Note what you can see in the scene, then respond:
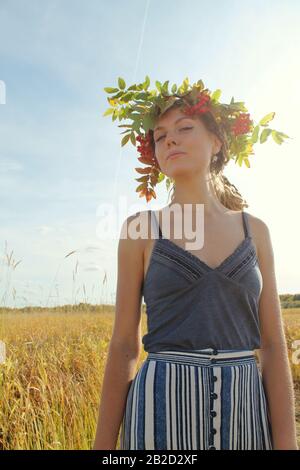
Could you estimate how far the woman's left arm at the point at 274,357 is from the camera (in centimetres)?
145

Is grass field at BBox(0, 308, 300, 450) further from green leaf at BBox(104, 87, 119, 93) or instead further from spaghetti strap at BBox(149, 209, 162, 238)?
green leaf at BBox(104, 87, 119, 93)

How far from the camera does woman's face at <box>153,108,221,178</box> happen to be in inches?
67.1

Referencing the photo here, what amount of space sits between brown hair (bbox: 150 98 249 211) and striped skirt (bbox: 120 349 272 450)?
2.39 ft

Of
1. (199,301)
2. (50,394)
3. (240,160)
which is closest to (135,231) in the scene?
(199,301)

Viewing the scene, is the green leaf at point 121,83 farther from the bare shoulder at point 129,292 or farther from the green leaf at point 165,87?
the bare shoulder at point 129,292

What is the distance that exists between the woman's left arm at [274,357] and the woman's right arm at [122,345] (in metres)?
0.45

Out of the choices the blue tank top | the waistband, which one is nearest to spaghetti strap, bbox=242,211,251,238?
the blue tank top

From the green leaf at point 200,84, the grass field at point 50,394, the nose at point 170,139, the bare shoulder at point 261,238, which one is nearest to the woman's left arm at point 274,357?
the bare shoulder at point 261,238

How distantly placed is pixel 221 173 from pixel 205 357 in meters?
0.97

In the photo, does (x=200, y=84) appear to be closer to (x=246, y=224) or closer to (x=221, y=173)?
(x=221, y=173)

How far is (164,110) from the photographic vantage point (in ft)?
6.09

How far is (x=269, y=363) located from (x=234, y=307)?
250 millimetres

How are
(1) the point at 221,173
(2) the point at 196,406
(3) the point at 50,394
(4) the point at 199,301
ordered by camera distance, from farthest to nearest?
(3) the point at 50,394 < (1) the point at 221,173 < (4) the point at 199,301 < (2) the point at 196,406
